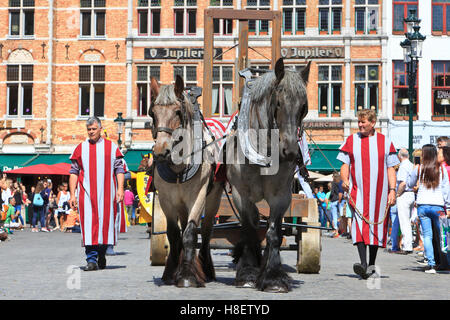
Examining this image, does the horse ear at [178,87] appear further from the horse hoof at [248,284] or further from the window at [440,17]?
the window at [440,17]

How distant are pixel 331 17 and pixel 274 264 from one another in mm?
26632

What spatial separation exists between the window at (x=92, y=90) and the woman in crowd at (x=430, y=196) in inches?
961

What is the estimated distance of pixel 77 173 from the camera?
29.8 ft

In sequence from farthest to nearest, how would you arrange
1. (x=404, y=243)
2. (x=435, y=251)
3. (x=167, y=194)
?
(x=404, y=243) < (x=435, y=251) < (x=167, y=194)

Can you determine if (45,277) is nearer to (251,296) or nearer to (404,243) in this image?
(251,296)

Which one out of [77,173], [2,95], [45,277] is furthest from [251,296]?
[2,95]

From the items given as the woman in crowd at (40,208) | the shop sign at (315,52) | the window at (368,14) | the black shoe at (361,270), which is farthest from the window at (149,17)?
the black shoe at (361,270)

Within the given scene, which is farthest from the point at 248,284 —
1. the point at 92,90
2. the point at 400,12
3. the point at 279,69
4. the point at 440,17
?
the point at 440,17

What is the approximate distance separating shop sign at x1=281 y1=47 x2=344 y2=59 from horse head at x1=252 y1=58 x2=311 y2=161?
25.4 meters

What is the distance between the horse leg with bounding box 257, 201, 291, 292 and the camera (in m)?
6.68

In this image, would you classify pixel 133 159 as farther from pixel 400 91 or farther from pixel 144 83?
pixel 400 91

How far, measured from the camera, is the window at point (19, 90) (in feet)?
109

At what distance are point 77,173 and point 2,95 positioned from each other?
25594 mm

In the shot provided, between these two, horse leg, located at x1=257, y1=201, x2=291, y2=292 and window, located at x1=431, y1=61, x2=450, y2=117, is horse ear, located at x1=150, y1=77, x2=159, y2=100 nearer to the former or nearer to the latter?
horse leg, located at x1=257, y1=201, x2=291, y2=292
